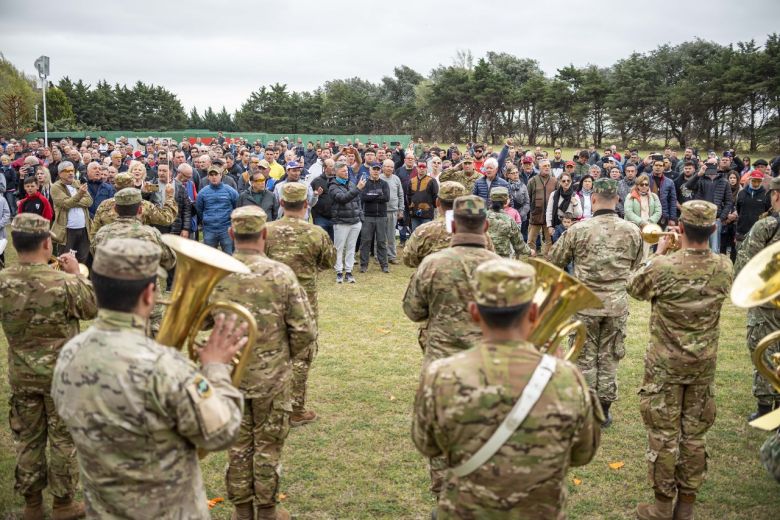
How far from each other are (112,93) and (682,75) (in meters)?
54.4

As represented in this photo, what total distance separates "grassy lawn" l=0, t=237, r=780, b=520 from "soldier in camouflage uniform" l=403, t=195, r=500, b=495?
106 cm

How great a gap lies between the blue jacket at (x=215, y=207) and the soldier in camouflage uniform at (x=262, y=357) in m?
7.00

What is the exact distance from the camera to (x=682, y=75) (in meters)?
45.2

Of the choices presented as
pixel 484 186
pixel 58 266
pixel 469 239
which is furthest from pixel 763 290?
pixel 484 186

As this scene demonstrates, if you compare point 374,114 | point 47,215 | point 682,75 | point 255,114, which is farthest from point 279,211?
point 255,114

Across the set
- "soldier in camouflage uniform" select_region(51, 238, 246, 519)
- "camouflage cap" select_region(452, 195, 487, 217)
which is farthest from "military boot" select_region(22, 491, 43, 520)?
"camouflage cap" select_region(452, 195, 487, 217)

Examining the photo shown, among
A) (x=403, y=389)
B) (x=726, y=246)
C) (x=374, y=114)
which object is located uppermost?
(x=374, y=114)

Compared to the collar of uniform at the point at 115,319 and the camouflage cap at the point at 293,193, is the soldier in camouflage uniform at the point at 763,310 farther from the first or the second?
the collar of uniform at the point at 115,319

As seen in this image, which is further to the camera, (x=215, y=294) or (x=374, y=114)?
(x=374, y=114)

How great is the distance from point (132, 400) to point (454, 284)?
101 inches

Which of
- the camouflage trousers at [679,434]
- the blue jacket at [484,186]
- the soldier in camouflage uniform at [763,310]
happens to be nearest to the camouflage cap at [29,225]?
the camouflage trousers at [679,434]

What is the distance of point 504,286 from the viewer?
2.85m

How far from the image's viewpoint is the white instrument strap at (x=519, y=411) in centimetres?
279

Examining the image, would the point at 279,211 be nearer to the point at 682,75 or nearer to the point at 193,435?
the point at 193,435
